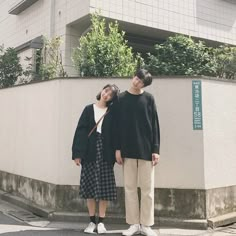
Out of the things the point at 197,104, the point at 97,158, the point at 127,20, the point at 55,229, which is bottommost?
the point at 55,229

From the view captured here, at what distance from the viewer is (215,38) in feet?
46.5

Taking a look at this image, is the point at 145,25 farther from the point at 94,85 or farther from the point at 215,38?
the point at 94,85

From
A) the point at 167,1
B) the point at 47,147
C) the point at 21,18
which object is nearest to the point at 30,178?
the point at 47,147

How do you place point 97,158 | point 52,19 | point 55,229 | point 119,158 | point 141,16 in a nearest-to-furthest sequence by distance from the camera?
point 119,158 < point 97,158 < point 55,229 < point 141,16 < point 52,19

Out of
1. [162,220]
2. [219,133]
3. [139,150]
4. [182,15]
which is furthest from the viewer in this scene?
[182,15]

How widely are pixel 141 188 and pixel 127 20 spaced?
8014 mm

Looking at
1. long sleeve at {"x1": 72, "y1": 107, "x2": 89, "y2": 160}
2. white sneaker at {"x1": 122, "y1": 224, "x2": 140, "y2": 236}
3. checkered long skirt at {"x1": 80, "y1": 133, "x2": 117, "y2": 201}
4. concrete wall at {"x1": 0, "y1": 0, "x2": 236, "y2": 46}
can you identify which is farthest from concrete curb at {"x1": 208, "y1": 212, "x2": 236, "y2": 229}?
concrete wall at {"x1": 0, "y1": 0, "x2": 236, "y2": 46}

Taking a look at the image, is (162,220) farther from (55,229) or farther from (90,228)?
(55,229)

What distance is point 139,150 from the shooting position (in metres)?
4.63

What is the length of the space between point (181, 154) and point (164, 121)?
554 mm

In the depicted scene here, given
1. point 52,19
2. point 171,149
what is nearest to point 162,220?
point 171,149

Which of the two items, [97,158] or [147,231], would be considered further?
[97,158]

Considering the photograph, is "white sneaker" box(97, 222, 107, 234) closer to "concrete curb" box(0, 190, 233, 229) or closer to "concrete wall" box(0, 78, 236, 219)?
"concrete curb" box(0, 190, 233, 229)

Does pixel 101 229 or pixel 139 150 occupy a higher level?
pixel 139 150
